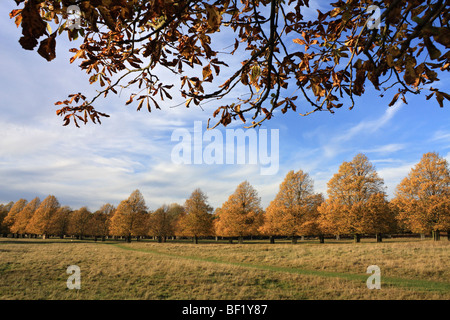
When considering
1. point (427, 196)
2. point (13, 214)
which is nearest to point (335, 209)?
point (427, 196)

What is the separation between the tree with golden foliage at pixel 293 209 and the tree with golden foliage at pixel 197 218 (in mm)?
10748

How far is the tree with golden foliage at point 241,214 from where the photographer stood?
35844 mm

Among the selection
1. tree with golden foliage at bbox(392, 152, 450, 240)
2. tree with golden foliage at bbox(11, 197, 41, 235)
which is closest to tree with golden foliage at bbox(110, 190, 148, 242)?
tree with golden foliage at bbox(11, 197, 41, 235)

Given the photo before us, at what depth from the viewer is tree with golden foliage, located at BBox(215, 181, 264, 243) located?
35844mm

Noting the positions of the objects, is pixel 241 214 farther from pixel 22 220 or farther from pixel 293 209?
pixel 22 220

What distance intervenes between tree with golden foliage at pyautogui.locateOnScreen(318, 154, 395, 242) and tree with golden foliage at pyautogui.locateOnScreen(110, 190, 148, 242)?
102 ft

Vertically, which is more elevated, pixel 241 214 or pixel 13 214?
pixel 241 214

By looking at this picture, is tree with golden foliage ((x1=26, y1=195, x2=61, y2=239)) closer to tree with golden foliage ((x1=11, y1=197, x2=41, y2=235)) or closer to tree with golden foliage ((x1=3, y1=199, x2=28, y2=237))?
tree with golden foliage ((x1=11, y1=197, x2=41, y2=235))

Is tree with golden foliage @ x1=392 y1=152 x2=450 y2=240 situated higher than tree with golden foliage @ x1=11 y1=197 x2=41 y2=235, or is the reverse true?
tree with golden foliage @ x1=392 y1=152 x2=450 y2=240

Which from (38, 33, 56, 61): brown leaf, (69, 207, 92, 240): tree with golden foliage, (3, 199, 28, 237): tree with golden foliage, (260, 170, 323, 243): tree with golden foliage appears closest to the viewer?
(38, 33, 56, 61): brown leaf

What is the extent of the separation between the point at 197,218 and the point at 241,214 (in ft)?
27.3

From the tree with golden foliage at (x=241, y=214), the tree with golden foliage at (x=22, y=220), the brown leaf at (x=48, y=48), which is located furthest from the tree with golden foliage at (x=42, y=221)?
the brown leaf at (x=48, y=48)

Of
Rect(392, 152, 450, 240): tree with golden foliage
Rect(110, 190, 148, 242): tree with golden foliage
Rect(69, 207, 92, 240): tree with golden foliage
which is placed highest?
Rect(392, 152, 450, 240): tree with golden foliage

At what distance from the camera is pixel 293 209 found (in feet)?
108
